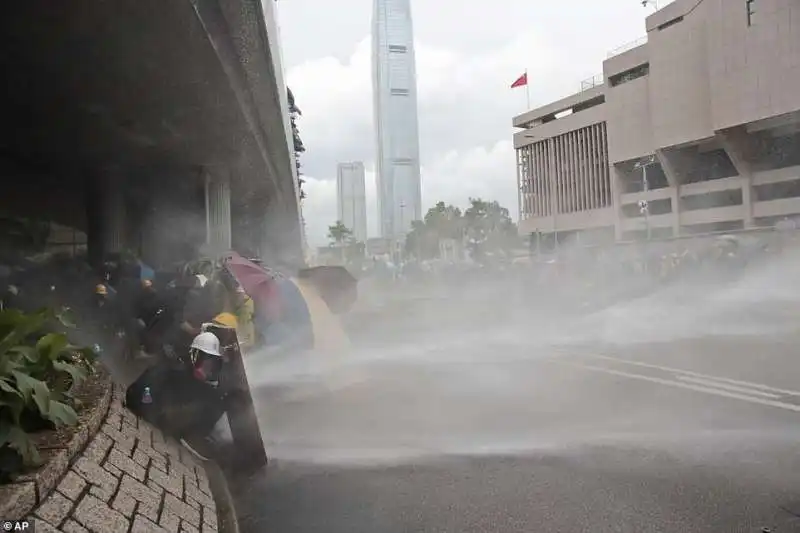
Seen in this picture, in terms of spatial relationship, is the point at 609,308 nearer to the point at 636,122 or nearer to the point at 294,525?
the point at 294,525

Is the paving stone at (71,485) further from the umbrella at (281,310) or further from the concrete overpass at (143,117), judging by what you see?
the umbrella at (281,310)

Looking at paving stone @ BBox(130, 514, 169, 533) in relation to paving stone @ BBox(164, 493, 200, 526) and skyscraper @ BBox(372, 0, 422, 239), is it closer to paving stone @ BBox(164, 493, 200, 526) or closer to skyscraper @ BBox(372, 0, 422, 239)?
paving stone @ BBox(164, 493, 200, 526)

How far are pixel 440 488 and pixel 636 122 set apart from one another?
58.4 meters

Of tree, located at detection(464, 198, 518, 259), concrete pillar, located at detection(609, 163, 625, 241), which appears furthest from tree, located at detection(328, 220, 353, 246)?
concrete pillar, located at detection(609, 163, 625, 241)

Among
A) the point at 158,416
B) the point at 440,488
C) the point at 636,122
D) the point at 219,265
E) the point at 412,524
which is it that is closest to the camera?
the point at 412,524

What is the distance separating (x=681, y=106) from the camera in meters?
51.0

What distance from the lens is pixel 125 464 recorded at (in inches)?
143

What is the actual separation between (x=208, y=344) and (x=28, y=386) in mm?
1637

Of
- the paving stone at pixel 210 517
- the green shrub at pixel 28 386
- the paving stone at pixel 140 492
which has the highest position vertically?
the green shrub at pixel 28 386

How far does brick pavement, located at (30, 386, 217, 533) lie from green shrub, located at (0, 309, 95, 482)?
0.74 feet

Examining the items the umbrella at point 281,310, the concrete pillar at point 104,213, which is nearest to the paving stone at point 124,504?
the umbrella at point 281,310

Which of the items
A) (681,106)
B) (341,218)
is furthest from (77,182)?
(341,218)

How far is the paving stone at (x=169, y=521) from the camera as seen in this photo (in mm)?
3240

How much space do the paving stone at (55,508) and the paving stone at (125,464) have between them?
64cm
